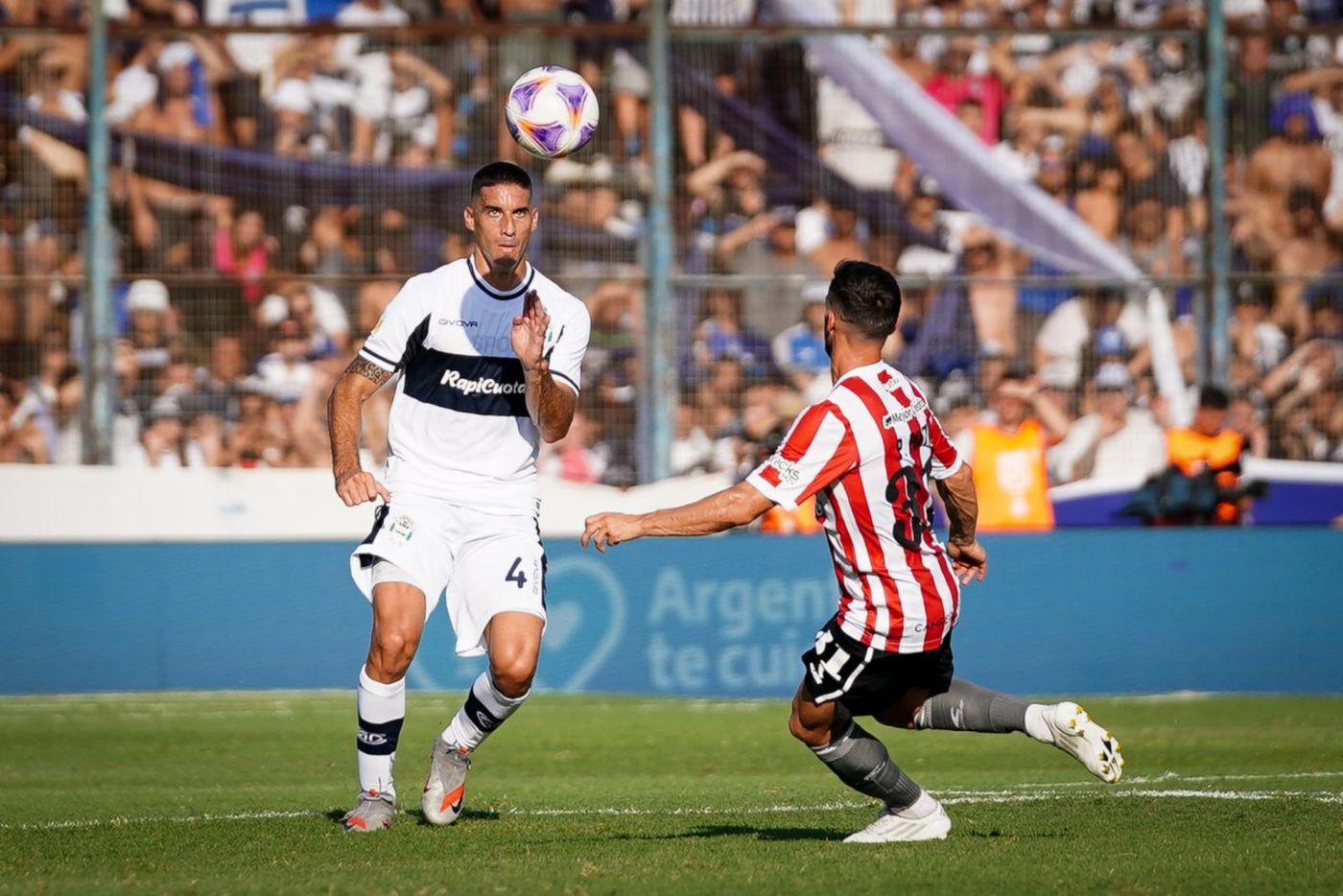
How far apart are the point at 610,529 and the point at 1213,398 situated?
33.0ft

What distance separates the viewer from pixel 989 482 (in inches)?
609

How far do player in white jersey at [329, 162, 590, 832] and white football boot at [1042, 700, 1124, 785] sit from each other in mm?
2192

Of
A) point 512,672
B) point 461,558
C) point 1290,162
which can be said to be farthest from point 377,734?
point 1290,162

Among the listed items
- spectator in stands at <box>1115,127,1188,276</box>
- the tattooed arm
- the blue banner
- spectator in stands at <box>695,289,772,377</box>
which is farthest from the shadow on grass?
spectator in stands at <box>1115,127,1188,276</box>

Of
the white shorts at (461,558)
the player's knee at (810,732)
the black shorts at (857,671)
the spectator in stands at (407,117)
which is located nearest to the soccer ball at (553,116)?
the white shorts at (461,558)

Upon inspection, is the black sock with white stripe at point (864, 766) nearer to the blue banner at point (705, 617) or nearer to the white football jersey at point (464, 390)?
the white football jersey at point (464, 390)

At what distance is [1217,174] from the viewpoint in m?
16.3

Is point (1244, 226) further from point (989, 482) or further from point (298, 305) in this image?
point (298, 305)

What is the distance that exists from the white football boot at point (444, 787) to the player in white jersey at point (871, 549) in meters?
1.53

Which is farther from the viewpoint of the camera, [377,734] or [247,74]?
[247,74]

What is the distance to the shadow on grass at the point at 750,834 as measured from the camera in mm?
7016

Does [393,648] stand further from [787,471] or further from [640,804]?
[787,471]

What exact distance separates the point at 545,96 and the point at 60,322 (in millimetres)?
8485

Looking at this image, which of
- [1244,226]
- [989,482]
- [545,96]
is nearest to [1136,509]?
[989,482]
